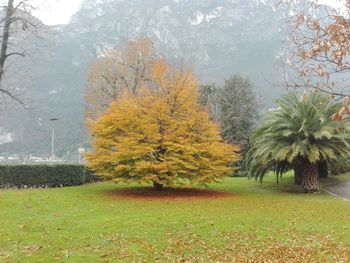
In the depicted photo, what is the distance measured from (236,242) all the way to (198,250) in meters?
1.15

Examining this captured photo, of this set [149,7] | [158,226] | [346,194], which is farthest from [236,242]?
[149,7]

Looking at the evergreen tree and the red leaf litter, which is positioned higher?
the evergreen tree

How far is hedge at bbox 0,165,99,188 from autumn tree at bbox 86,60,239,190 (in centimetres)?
454

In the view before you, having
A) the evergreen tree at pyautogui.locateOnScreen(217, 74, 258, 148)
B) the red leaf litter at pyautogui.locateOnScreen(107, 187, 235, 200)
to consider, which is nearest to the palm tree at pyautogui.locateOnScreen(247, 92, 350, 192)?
the red leaf litter at pyautogui.locateOnScreen(107, 187, 235, 200)

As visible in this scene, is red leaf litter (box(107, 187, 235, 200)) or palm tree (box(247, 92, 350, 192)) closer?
red leaf litter (box(107, 187, 235, 200))

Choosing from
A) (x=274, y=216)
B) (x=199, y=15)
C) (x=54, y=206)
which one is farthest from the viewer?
(x=199, y=15)

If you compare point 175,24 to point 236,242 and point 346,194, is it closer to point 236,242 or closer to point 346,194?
point 346,194

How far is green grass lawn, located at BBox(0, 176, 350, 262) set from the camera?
898cm

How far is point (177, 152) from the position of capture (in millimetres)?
20219

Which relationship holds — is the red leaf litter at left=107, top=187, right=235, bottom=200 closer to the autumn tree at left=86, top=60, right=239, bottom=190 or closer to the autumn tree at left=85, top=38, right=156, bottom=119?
the autumn tree at left=86, top=60, right=239, bottom=190

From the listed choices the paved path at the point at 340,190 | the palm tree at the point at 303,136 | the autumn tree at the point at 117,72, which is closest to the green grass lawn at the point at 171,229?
the palm tree at the point at 303,136

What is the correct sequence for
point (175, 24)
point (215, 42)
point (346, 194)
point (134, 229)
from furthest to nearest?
point (175, 24), point (215, 42), point (346, 194), point (134, 229)

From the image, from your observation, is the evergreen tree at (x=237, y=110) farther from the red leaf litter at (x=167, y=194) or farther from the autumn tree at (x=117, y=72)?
the red leaf litter at (x=167, y=194)

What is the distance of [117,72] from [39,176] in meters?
16.1
